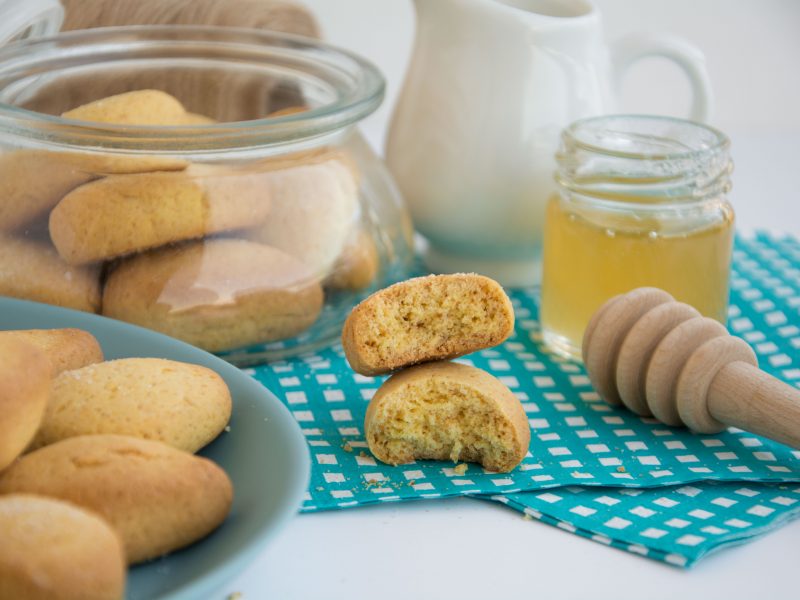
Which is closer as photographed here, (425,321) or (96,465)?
(96,465)

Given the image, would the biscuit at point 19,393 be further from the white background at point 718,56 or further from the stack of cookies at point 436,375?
the white background at point 718,56

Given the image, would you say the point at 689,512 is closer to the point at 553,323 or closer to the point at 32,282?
the point at 553,323

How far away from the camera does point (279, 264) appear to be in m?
1.01

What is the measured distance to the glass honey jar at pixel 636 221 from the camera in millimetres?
1038

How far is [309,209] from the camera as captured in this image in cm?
104

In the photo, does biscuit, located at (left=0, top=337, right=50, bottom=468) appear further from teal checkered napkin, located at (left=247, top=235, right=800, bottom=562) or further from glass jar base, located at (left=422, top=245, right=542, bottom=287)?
glass jar base, located at (left=422, top=245, right=542, bottom=287)

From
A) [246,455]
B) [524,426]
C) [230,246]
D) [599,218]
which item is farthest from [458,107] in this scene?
[246,455]

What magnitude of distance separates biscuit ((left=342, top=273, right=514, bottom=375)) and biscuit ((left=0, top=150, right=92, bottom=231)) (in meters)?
0.32

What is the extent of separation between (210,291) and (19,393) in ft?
1.10

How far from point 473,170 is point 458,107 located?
0.07 metres

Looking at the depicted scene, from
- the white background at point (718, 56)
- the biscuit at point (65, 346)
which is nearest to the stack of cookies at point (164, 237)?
the biscuit at point (65, 346)

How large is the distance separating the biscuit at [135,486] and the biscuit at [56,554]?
0.10ft

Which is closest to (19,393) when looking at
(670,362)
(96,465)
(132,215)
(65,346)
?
(96,465)

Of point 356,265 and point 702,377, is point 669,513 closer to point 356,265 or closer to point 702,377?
point 702,377
